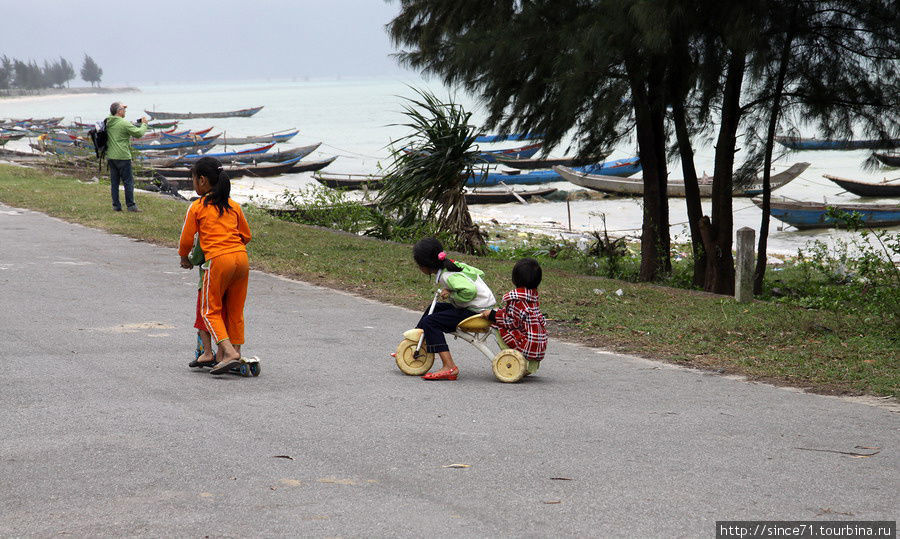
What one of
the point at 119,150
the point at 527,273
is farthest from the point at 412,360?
the point at 119,150

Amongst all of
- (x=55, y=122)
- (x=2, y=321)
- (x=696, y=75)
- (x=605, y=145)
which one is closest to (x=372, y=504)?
(x=2, y=321)

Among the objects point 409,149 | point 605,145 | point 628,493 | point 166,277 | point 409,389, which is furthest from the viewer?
point 409,149

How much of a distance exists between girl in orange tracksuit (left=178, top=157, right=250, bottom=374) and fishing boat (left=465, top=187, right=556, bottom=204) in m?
24.6

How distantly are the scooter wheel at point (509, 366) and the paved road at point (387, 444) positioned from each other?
0.08m

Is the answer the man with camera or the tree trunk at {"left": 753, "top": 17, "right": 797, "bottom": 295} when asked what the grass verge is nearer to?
the man with camera

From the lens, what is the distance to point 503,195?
32.0m

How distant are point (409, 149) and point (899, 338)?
8.54 metres

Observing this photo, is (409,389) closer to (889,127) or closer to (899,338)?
(899,338)

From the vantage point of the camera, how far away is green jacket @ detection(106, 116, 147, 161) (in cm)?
1538

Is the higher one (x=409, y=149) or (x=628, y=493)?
(x=409, y=149)

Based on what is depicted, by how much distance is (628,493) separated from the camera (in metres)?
4.18

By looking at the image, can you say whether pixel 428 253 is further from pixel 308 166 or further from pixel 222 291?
pixel 308 166

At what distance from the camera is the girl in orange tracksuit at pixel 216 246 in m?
6.12

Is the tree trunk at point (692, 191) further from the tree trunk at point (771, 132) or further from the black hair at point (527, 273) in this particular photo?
the black hair at point (527, 273)
